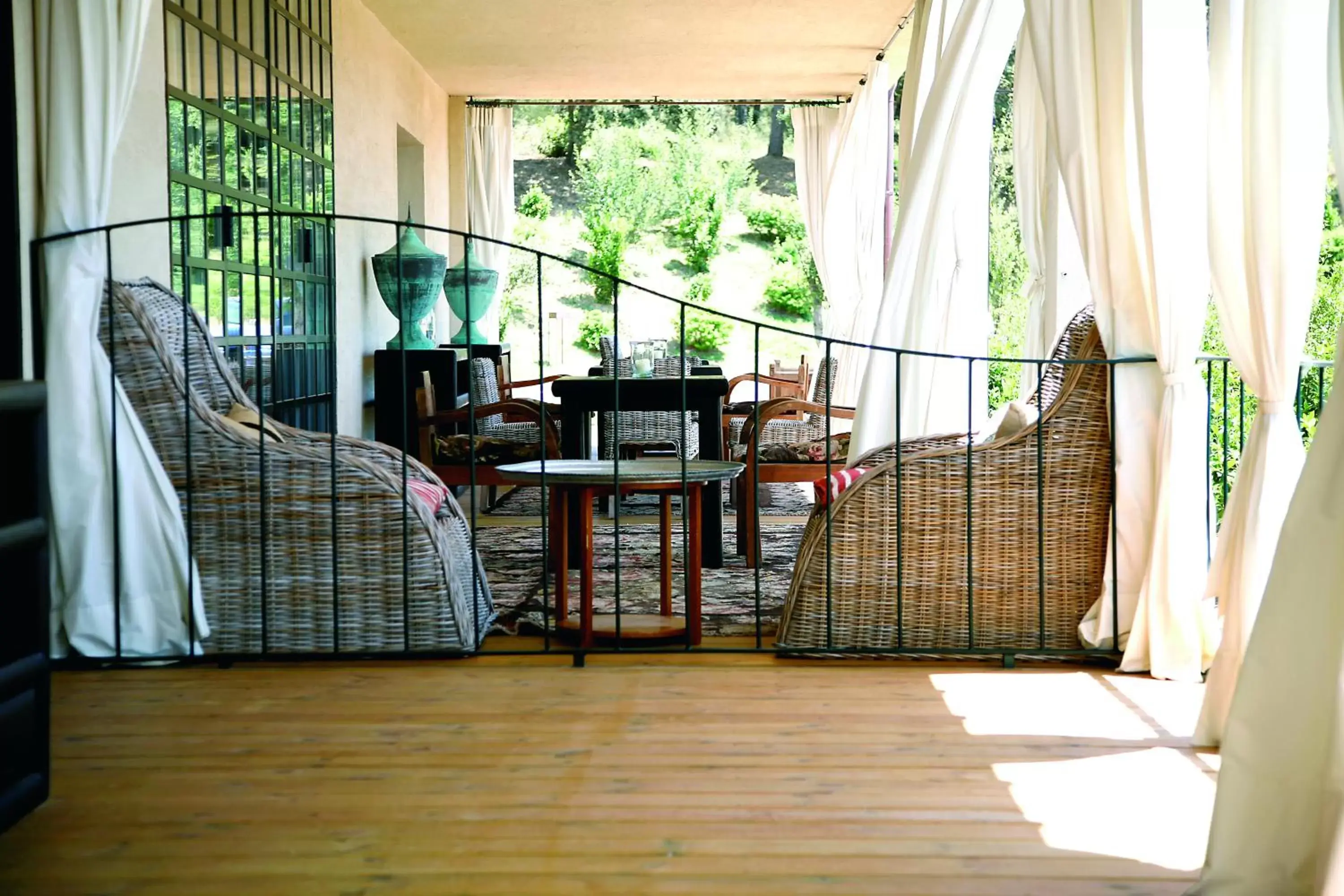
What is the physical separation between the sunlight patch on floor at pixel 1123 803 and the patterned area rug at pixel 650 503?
12.9 ft

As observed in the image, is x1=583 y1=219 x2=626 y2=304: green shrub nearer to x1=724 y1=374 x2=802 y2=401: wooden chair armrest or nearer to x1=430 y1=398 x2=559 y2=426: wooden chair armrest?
x1=724 y1=374 x2=802 y2=401: wooden chair armrest

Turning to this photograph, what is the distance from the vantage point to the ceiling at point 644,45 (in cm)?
739

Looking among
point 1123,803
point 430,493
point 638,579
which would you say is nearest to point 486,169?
point 638,579

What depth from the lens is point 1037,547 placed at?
3.56m

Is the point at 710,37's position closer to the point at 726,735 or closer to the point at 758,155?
the point at 726,735

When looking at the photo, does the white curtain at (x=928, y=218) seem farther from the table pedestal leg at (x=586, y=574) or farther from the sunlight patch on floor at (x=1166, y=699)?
the sunlight patch on floor at (x=1166, y=699)

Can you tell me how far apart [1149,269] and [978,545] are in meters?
0.84

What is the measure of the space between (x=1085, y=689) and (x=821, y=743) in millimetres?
851

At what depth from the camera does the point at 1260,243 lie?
2.84 metres

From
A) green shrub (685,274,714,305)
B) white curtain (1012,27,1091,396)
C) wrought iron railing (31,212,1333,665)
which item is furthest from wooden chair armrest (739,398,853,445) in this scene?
green shrub (685,274,714,305)

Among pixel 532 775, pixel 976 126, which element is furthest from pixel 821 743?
pixel 976 126

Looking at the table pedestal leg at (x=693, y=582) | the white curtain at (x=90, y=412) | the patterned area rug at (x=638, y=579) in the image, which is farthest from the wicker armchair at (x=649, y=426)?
the white curtain at (x=90, y=412)

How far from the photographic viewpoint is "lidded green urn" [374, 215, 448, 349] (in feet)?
23.8

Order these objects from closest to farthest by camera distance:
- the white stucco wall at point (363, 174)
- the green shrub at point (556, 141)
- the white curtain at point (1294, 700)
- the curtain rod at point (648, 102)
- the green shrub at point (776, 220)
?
the white curtain at point (1294, 700) < the white stucco wall at point (363, 174) < the curtain rod at point (648, 102) < the green shrub at point (776, 220) < the green shrub at point (556, 141)
